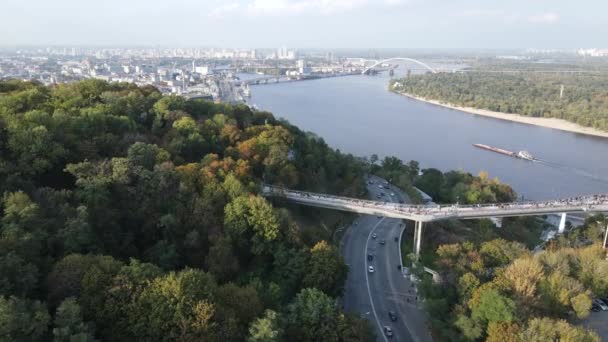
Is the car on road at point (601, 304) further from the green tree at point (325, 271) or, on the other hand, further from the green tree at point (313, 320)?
the green tree at point (313, 320)

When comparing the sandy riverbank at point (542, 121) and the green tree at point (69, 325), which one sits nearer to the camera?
the green tree at point (69, 325)

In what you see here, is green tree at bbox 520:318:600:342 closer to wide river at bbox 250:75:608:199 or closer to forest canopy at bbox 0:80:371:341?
forest canopy at bbox 0:80:371:341

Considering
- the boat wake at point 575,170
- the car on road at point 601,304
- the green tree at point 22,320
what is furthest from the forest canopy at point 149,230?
the boat wake at point 575,170

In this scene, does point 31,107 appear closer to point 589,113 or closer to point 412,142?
point 412,142

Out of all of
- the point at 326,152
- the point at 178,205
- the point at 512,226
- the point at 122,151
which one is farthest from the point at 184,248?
the point at 512,226

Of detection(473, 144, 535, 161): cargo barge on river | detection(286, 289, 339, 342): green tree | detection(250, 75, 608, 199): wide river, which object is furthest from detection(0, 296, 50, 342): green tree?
detection(473, 144, 535, 161): cargo barge on river

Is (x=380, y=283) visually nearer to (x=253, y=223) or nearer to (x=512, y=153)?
(x=253, y=223)
